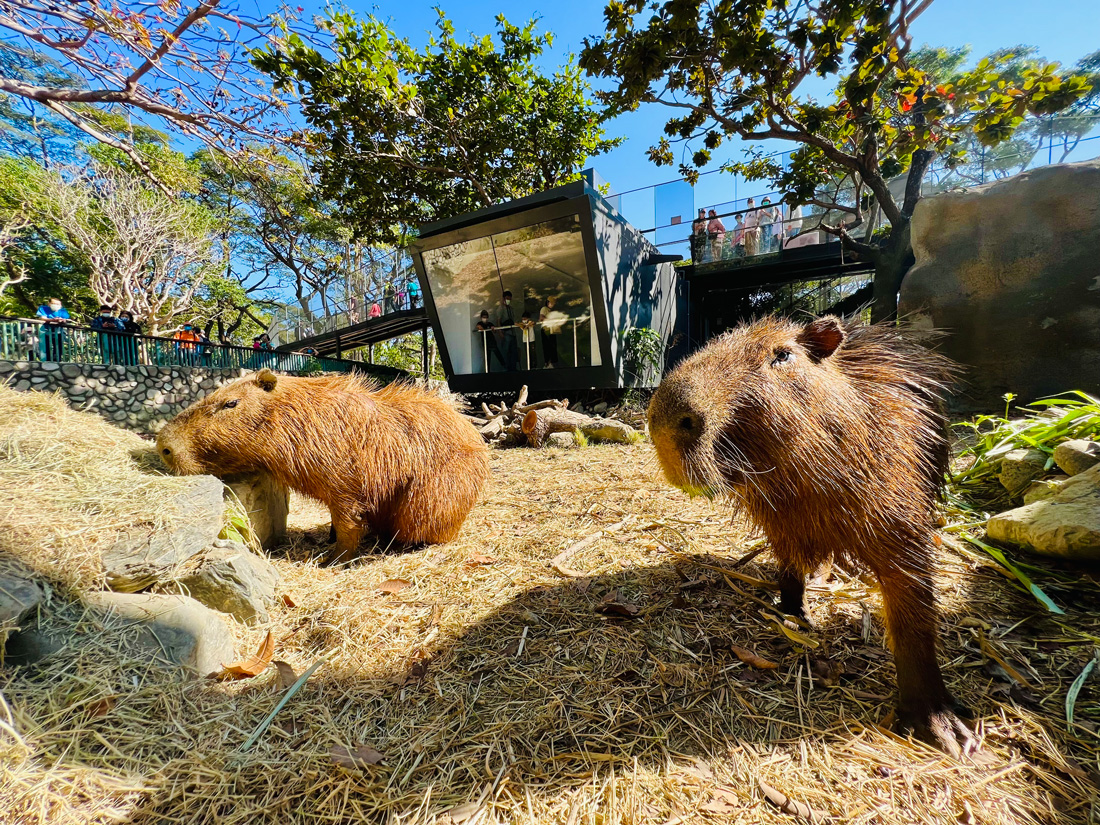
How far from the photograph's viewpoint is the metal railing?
8.36 metres

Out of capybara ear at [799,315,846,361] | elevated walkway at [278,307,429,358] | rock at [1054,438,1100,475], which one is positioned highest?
elevated walkway at [278,307,429,358]

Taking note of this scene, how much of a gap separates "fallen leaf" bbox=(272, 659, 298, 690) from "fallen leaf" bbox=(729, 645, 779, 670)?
178 cm

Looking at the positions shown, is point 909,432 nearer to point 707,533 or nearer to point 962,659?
point 962,659

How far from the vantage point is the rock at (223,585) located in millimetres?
1997

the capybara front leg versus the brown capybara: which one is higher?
the brown capybara

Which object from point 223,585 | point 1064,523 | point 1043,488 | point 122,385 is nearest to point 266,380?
point 223,585

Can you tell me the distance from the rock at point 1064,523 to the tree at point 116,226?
22.6 metres

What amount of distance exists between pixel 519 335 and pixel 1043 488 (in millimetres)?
10482

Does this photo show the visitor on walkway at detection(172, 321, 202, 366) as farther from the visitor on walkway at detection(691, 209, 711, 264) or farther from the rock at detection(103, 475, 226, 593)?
the visitor on walkway at detection(691, 209, 711, 264)

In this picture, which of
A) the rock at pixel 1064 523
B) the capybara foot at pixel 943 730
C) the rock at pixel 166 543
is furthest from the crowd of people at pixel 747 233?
the rock at pixel 166 543

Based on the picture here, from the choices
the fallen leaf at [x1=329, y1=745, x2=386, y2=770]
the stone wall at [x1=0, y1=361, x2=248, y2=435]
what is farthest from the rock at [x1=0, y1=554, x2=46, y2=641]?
the stone wall at [x1=0, y1=361, x2=248, y2=435]

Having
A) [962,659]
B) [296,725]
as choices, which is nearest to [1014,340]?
[962,659]

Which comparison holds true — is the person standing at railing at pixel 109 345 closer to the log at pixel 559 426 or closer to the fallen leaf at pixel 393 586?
the log at pixel 559 426

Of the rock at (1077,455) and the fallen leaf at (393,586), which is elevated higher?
the rock at (1077,455)
